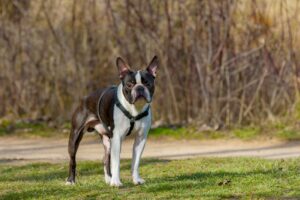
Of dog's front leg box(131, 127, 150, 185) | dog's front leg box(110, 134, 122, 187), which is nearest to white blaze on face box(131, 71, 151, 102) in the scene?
dog's front leg box(131, 127, 150, 185)

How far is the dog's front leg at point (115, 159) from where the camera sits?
969cm

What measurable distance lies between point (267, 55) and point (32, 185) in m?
8.03

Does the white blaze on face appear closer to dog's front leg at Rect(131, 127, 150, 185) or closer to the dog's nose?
the dog's nose

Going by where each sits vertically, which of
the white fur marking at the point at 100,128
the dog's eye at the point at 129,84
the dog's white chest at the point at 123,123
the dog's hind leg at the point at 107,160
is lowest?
the dog's hind leg at the point at 107,160

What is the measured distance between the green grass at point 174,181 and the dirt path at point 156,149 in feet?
4.93

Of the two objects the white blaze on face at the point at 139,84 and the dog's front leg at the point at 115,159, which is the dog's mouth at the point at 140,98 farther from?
the dog's front leg at the point at 115,159

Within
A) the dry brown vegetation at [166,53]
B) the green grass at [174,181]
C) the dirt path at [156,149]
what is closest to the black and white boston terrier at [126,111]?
the green grass at [174,181]

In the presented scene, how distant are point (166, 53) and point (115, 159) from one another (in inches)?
334

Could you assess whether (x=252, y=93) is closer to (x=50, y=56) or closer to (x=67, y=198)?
(x=50, y=56)

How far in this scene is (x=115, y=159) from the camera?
383 inches

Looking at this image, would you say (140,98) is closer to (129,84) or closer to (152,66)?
(129,84)

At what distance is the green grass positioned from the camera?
9148 mm

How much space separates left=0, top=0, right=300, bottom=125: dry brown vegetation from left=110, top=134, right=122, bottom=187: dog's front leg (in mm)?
7868

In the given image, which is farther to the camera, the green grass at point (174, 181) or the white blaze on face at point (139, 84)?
the white blaze on face at point (139, 84)
